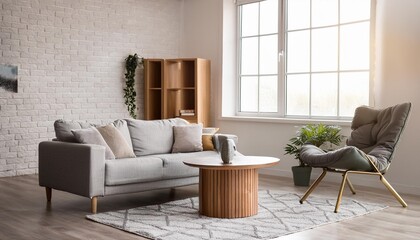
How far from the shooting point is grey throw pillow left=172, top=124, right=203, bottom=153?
5.91 meters

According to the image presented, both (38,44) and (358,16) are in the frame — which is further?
(38,44)

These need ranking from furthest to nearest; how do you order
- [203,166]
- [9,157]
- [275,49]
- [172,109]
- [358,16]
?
[172,109] < [275,49] < [9,157] < [358,16] < [203,166]

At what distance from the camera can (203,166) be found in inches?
176

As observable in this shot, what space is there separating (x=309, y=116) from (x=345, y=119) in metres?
0.60

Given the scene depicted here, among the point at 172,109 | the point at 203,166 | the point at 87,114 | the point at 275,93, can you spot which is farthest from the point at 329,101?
the point at 87,114

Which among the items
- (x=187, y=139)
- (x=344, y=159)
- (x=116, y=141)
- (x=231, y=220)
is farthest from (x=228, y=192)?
(x=187, y=139)

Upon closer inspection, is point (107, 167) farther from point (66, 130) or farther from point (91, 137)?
point (66, 130)

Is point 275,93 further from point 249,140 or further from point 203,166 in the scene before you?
point 203,166

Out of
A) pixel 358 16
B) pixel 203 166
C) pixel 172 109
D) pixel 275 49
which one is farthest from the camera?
pixel 172 109

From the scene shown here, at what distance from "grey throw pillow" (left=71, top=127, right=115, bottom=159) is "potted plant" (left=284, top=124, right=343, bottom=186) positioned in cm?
244

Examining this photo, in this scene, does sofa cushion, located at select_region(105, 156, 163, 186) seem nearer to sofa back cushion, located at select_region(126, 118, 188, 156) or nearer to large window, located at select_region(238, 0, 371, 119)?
sofa back cushion, located at select_region(126, 118, 188, 156)

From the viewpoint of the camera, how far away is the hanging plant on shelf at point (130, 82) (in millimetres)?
8227

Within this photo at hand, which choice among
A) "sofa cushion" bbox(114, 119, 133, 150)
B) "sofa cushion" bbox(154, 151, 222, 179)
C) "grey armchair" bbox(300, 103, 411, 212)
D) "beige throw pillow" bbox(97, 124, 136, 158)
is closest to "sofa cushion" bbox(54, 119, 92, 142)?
"beige throw pillow" bbox(97, 124, 136, 158)

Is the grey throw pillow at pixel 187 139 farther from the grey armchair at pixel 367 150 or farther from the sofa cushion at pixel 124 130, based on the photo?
the grey armchair at pixel 367 150
